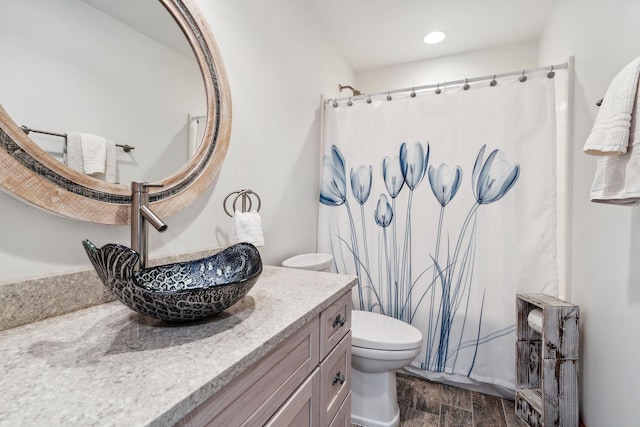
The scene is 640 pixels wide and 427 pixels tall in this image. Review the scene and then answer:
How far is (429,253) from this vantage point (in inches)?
74.7

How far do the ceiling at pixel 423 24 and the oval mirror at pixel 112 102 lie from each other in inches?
53.8

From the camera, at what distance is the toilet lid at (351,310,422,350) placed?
1.43 m

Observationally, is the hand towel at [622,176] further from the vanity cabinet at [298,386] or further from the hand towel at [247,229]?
the hand towel at [247,229]

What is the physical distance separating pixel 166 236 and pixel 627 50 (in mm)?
1846

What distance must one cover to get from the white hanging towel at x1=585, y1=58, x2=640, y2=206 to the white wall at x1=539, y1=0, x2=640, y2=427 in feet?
0.62

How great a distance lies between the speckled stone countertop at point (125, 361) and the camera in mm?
404

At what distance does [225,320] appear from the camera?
733 mm

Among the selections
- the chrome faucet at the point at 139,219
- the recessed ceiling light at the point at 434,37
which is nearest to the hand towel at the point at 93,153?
the chrome faucet at the point at 139,219

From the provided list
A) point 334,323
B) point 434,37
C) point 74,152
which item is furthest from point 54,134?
point 434,37

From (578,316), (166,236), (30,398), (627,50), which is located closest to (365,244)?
(578,316)

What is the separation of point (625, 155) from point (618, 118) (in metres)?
0.12

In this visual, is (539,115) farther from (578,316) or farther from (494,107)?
(578,316)

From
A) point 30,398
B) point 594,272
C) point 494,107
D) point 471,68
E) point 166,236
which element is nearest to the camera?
point 30,398

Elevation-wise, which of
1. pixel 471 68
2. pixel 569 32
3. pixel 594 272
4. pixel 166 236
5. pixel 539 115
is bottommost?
pixel 594 272
